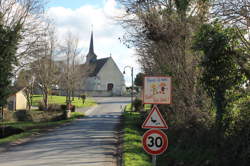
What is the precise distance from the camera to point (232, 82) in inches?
439

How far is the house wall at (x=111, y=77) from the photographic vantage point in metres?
96.1

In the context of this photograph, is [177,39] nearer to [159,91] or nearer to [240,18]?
[240,18]

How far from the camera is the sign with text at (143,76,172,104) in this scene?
8.33 meters

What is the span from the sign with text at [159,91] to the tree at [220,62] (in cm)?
353

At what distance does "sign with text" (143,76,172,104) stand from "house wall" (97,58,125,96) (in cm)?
8686

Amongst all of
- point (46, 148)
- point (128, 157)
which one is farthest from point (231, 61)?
point (46, 148)

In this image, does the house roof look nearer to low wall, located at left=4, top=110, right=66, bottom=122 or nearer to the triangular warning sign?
low wall, located at left=4, top=110, right=66, bottom=122

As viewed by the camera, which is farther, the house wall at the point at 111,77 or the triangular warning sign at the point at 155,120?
the house wall at the point at 111,77

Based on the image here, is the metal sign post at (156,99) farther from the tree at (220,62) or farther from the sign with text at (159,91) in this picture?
the tree at (220,62)

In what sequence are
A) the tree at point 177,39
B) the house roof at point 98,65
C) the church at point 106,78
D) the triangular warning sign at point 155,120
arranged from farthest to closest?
the house roof at point 98,65
the church at point 106,78
the tree at point 177,39
the triangular warning sign at point 155,120

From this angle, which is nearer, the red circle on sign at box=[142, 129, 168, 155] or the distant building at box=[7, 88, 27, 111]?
the red circle on sign at box=[142, 129, 168, 155]

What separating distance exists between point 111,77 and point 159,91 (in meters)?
89.9

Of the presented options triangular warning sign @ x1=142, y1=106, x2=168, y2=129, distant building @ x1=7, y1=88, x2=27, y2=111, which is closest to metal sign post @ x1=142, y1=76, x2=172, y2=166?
triangular warning sign @ x1=142, y1=106, x2=168, y2=129

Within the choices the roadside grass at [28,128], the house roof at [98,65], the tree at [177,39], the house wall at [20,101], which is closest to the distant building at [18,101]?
the house wall at [20,101]
